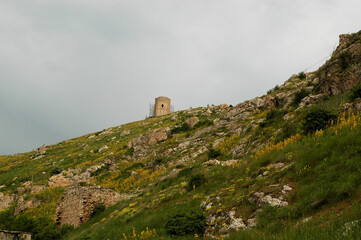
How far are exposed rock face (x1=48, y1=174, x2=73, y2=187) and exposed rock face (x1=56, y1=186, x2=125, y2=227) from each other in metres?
12.2

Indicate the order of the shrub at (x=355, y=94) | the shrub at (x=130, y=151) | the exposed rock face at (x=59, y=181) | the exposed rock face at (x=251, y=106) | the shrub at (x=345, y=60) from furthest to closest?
1. the shrub at (x=130, y=151)
2. the exposed rock face at (x=59, y=181)
3. the exposed rock face at (x=251, y=106)
4. the shrub at (x=345, y=60)
5. the shrub at (x=355, y=94)

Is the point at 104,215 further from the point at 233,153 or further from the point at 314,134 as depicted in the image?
the point at 314,134

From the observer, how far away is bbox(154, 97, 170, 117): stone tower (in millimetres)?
85062

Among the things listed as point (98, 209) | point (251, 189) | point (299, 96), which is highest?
point (299, 96)

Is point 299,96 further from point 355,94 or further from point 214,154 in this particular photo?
point 214,154

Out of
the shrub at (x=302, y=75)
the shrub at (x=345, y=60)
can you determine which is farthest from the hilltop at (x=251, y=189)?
the shrub at (x=302, y=75)

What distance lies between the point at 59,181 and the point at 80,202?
1552 centimetres

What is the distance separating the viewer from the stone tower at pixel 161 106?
85062mm

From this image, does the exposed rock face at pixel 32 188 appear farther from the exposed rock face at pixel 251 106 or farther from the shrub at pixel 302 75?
the shrub at pixel 302 75

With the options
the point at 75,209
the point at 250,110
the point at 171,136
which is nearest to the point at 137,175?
the point at 75,209

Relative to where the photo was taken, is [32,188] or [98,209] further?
[32,188]

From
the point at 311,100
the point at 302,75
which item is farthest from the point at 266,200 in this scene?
the point at 302,75

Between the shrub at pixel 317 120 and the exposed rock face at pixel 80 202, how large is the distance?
1533 centimetres

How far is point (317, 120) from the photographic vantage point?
12773 millimetres
